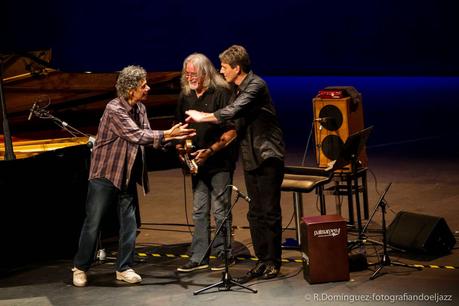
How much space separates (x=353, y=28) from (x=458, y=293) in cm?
1633

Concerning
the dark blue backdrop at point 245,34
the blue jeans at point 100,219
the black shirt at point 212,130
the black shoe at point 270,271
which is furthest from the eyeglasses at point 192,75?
the dark blue backdrop at point 245,34

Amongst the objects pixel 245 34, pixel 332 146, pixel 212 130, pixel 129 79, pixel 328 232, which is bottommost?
pixel 328 232

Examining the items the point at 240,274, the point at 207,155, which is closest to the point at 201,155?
the point at 207,155

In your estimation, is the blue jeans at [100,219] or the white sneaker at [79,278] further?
the white sneaker at [79,278]

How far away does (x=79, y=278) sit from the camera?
22.1ft

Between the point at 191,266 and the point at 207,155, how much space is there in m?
0.90

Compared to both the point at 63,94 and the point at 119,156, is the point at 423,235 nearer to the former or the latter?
the point at 119,156

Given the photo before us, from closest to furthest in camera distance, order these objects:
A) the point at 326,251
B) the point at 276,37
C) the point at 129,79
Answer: the point at 326,251, the point at 129,79, the point at 276,37

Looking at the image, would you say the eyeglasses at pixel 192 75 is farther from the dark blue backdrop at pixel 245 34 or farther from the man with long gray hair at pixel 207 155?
the dark blue backdrop at pixel 245 34

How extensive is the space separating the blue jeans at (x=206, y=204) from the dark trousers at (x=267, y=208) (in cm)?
38

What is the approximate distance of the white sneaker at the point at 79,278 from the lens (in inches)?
265

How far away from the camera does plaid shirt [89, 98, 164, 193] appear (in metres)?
6.49

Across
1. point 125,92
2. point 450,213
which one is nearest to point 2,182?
point 125,92

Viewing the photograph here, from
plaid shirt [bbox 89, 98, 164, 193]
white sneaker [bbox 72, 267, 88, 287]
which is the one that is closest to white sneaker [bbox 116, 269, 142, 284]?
white sneaker [bbox 72, 267, 88, 287]
